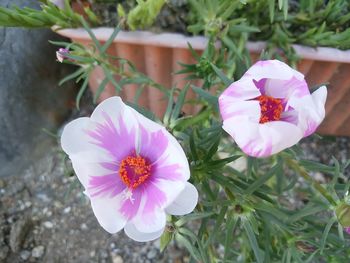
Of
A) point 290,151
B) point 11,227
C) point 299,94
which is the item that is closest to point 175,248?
point 11,227

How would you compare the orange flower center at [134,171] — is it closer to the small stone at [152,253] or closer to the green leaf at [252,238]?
the green leaf at [252,238]

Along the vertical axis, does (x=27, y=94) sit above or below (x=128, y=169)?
below

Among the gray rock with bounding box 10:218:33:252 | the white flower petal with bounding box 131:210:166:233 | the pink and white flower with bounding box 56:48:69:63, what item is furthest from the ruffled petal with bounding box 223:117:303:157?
the gray rock with bounding box 10:218:33:252

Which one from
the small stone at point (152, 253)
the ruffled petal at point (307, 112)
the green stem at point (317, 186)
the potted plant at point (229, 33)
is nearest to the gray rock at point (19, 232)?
the small stone at point (152, 253)

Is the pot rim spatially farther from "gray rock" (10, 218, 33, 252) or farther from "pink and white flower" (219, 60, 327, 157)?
"gray rock" (10, 218, 33, 252)

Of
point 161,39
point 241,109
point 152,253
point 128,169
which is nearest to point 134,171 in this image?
point 128,169

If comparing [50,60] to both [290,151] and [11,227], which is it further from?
[290,151]

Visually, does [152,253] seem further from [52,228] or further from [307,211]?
[307,211]
